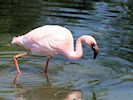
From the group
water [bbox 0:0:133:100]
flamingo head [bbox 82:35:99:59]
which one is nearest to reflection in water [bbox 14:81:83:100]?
water [bbox 0:0:133:100]

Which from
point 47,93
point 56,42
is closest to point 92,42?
point 56,42

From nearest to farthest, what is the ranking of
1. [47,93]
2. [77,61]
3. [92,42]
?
[47,93], [92,42], [77,61]

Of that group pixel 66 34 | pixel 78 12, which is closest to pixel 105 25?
pixel 78 12

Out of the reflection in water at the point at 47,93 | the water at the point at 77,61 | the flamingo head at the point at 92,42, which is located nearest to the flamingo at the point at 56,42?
the flamingo head at the point at 92,42

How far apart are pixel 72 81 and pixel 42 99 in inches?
39.3

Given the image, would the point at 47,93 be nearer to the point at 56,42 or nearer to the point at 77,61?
the point at 56,42

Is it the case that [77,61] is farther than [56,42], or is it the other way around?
[77,61]

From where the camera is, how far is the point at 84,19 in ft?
44.8

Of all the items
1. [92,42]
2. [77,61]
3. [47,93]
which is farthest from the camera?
[77,61]

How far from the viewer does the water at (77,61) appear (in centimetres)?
839

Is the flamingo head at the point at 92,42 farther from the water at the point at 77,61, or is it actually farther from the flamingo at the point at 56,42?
the water at the point at 77,61

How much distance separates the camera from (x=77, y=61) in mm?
10188

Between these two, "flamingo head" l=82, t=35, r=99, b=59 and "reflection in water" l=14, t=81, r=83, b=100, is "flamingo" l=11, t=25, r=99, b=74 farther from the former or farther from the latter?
"reflection in water" l=14, t=81, r=83, b=100

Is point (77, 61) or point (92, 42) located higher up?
point (92, 42)
